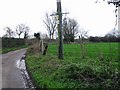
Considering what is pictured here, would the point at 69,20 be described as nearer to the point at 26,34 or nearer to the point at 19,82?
the point at 26,34

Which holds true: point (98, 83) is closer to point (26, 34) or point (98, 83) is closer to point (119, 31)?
point (119, 31)

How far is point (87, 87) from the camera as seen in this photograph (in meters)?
9.38

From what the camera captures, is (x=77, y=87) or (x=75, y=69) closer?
(x=77, y=87)

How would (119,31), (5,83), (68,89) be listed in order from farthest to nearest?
(5,83), (68,89), (119,31)

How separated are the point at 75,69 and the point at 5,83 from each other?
3.18 m

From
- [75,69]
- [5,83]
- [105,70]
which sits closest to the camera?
[105,70]

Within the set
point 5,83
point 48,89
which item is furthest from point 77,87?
point 5,83

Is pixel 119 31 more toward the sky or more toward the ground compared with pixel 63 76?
more toward the sky

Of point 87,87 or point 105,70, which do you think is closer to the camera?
point 87,87

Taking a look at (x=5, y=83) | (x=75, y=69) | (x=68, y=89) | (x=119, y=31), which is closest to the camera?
(x=119, y=31)

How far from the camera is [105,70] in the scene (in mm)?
10648

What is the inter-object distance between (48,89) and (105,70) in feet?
7.15

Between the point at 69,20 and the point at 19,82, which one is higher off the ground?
the point at 69,20

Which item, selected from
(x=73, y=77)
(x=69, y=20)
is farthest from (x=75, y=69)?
(x=69, y=20)
